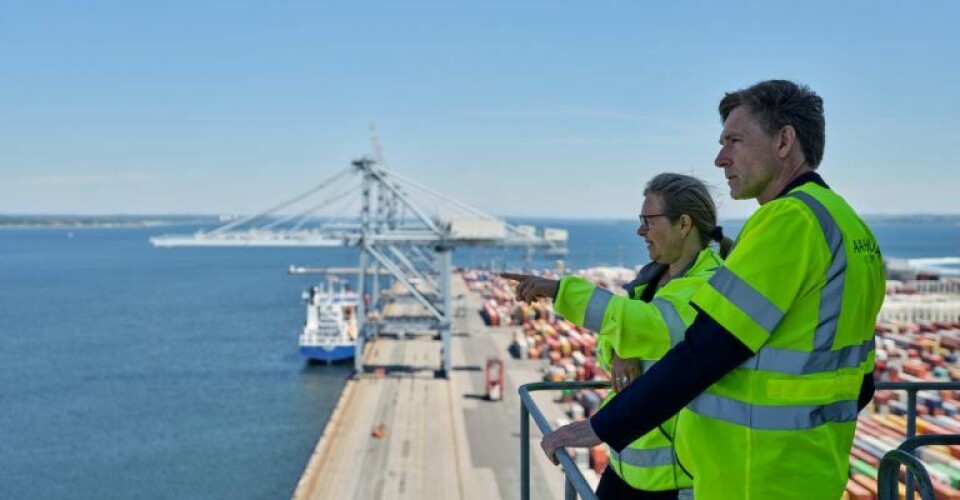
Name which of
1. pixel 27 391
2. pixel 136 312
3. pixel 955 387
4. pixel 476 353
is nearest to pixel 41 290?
pixel 136 312

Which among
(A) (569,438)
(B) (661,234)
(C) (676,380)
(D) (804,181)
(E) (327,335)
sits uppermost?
(D) (804,181)

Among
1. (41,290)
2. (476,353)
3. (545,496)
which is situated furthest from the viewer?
(41,290)

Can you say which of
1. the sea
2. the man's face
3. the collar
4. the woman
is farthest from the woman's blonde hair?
the sea

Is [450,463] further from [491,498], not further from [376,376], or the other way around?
[376,376]

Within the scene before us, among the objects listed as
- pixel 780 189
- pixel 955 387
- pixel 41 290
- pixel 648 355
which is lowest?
pixel 41 290

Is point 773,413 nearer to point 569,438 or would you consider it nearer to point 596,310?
point 596,310

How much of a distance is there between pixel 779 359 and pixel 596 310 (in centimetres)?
44

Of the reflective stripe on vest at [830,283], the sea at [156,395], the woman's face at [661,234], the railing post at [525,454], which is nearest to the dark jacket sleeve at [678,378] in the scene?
the reflective stripe on vest at [830,283]

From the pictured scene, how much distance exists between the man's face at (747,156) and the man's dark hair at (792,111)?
0.02 meters

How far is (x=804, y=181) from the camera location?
1.63 metres

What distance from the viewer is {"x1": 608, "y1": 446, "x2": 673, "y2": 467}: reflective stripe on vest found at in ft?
7.32

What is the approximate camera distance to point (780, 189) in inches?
66.8

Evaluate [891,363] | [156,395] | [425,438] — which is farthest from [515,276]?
[891,363]

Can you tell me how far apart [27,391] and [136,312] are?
2575 cm
